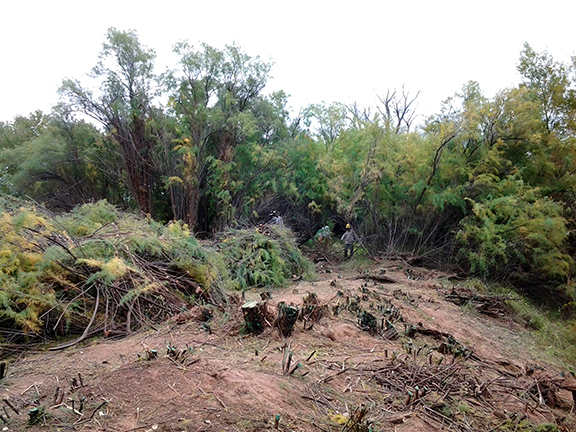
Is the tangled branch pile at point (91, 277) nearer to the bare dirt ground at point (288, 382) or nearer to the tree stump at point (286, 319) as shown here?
the bare dirt ground at point (288, 382)

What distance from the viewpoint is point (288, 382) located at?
3.21 m

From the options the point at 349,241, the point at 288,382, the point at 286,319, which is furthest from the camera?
the point at 349,241

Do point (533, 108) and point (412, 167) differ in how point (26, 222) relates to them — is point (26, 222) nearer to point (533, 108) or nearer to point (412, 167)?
point (412, 167)

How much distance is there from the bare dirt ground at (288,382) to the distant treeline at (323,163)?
6.01 metres

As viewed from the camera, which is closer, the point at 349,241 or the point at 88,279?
the point at 88,279

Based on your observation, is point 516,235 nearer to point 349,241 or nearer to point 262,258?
point 349,241

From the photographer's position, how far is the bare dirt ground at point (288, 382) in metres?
2.61

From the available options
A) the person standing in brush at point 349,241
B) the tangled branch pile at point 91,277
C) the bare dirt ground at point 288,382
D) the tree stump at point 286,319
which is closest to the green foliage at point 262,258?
the tangled branch pile at point 91,277

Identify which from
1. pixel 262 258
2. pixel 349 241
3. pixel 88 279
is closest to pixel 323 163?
pixel 349 241

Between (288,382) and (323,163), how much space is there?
12.0 m

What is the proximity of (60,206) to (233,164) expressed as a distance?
843cm

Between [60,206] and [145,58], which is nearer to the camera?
[145,58]

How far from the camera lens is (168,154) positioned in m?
16.0

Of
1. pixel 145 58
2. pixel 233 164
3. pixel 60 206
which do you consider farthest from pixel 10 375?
pixel 60 206
